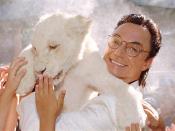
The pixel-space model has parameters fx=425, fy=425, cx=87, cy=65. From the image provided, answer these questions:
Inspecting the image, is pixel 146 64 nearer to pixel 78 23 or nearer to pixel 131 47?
pixel 131 47

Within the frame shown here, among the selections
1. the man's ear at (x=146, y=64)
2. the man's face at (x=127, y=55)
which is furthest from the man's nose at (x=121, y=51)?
the man's ear at (x=146, y=64)

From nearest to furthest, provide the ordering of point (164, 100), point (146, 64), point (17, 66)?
point (17, 66) → point (146, 64) → point (164, 100)

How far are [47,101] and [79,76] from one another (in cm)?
13

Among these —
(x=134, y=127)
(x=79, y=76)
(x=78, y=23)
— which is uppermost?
(x=78, y=23)

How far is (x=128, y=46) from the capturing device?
4.14 ft

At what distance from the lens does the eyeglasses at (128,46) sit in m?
1.26

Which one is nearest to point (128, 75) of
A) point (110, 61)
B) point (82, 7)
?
point (110, 61)

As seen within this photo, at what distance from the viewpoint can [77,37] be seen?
3.95 feet

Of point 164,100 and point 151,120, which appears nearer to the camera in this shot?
point 151,120

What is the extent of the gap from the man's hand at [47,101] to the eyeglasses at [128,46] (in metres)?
0.25

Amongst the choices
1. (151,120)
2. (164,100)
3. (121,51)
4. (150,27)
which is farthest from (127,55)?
(164,100)

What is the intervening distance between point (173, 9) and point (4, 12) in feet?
7.05

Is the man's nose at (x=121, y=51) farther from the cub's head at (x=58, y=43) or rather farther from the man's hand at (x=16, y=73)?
the man's hand at (x=16, y=73)

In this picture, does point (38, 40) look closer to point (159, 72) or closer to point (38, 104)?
point (38, 104)
